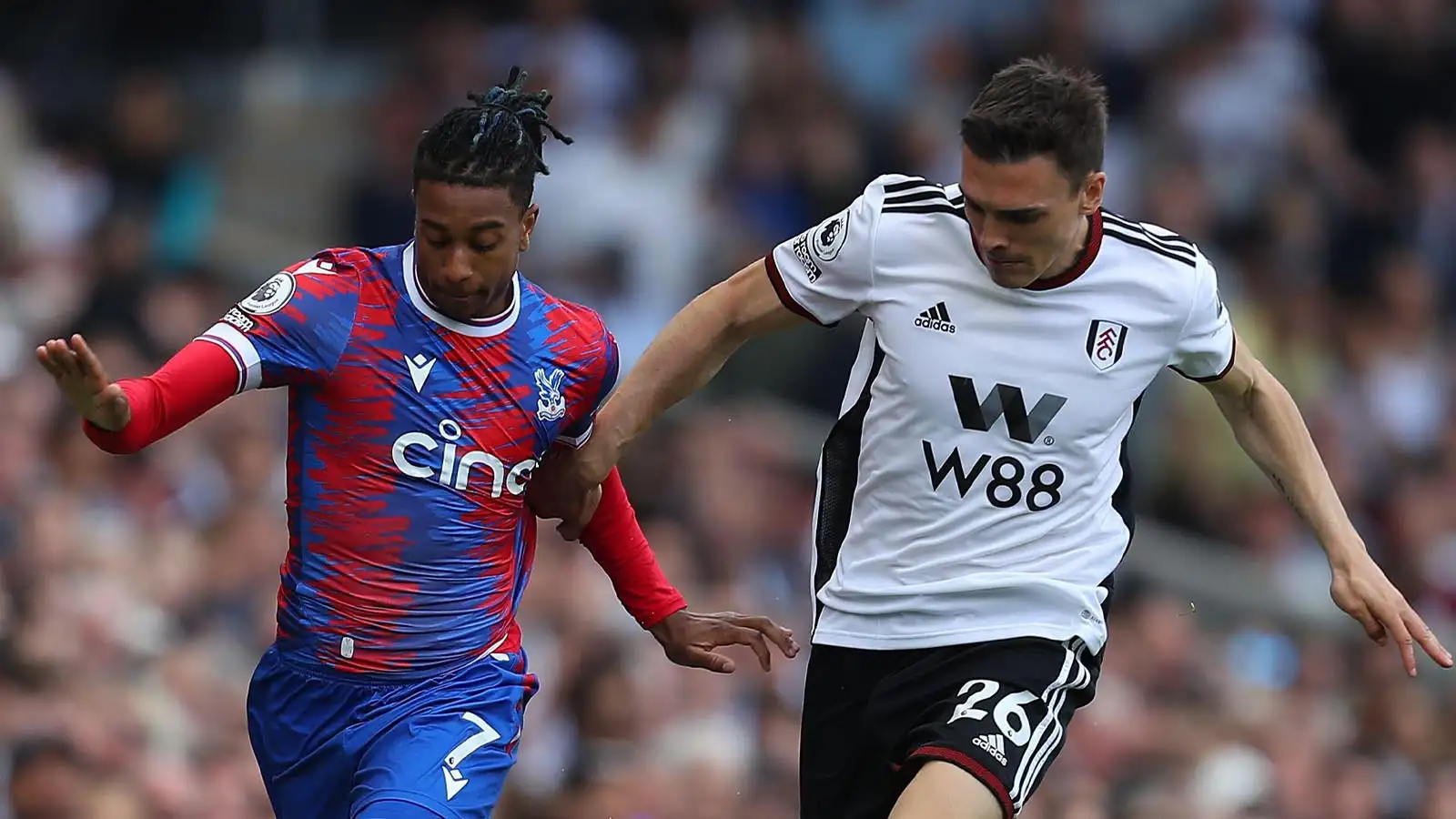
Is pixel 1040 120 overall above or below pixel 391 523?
above

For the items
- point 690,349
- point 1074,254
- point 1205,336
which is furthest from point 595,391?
point 1205,336

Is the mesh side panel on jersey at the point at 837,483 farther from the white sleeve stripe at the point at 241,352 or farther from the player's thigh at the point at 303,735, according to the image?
the white sleeve stripe at the point at 241,352

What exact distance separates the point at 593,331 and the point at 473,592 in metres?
0.73

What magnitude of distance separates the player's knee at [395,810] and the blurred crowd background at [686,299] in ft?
8.30

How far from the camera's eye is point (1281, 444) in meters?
6.17

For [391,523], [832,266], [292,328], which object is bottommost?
[391,523]

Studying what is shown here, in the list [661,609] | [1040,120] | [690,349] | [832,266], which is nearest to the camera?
[1040,120]

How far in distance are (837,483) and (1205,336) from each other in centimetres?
103

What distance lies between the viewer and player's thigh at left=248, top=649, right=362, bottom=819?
564 cm

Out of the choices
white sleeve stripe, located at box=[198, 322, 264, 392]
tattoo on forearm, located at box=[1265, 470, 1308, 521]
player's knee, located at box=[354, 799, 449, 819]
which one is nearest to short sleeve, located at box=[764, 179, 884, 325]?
tattoo on forearm, located at box=[1265, 470, 1308, 521]

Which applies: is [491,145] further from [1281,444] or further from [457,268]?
[1281,444]

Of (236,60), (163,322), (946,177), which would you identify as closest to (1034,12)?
(946,177)

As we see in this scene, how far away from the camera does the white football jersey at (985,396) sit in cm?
577

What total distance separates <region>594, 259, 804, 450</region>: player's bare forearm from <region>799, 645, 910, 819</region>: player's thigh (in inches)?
30.9
